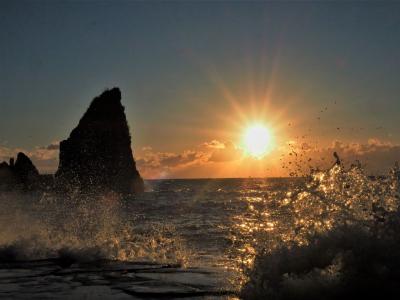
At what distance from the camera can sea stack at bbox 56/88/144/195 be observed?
93125 mm

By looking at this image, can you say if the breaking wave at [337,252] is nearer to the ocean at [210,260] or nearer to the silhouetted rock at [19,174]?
the ocean at [210,260]

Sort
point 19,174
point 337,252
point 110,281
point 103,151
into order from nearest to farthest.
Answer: point 337,252
point 110,281
point 103,151
point 19,174

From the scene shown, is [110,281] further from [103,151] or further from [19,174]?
[19,174]

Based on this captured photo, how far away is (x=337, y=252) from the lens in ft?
25.2

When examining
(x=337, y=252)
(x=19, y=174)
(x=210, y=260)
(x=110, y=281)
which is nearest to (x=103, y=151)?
(x=19, y=174)

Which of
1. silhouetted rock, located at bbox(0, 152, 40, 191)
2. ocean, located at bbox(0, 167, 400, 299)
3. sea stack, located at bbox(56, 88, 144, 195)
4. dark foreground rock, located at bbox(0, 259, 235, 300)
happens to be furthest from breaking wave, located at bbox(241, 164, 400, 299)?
silhouetted rock, located at bbox(0, 152, 40, 191)

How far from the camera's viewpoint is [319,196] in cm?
1030

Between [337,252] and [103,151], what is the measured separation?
87.2 meters

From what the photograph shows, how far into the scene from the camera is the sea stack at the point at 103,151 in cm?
9312

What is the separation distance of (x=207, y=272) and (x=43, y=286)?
3.25m

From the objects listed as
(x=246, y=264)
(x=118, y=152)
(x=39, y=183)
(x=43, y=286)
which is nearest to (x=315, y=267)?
(x=246, y=264)

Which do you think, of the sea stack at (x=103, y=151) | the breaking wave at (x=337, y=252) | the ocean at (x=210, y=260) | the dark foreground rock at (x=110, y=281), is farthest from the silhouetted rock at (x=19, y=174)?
the breaking wave at (x=337, y=252)

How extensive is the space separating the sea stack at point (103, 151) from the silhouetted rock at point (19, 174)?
2081 centimetres

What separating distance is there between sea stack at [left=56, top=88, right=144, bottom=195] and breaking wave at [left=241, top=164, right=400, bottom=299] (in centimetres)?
8460
